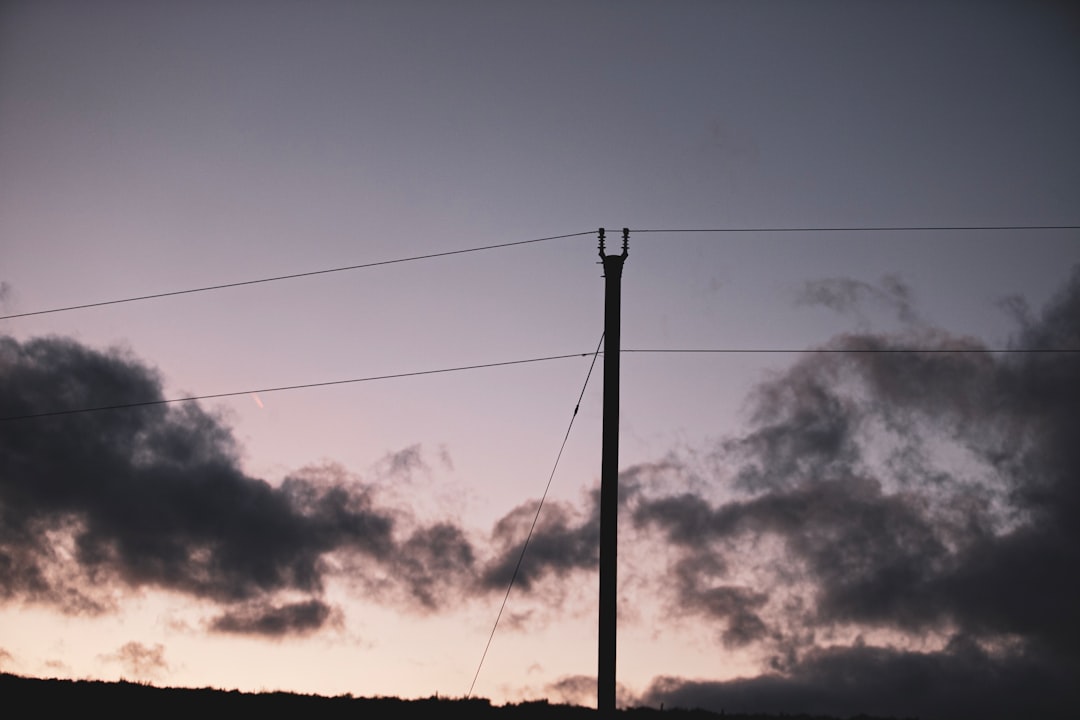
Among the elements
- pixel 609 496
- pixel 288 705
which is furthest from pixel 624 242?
pixel 288 705

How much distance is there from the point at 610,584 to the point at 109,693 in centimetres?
1613

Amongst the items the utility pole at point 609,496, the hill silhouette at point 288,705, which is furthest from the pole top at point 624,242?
the hill silhouette at point 288,705

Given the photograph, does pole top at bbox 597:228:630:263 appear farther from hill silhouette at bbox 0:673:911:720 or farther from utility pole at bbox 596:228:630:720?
hill silhouette at bbox 0:673:911:720

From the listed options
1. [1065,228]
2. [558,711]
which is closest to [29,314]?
[558,711]

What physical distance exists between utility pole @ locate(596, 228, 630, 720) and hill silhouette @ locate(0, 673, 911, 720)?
8452 mm

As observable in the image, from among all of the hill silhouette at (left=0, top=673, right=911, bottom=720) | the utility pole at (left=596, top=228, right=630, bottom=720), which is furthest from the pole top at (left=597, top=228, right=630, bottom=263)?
the hill silhouette at (left=0, top=673, right=911, bottom=720)

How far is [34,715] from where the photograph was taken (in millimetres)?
22812

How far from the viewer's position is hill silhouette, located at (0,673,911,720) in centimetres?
2373

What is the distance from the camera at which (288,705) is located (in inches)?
973

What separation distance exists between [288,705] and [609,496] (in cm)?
1277

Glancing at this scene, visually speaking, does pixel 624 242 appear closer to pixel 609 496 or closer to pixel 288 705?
pixel 609 496

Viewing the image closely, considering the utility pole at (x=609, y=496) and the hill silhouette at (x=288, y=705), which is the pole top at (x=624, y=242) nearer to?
the utility pole at (x=609, y=496)

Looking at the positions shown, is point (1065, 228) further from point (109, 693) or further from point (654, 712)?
point (109, 693)

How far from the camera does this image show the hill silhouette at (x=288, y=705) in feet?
77.9
